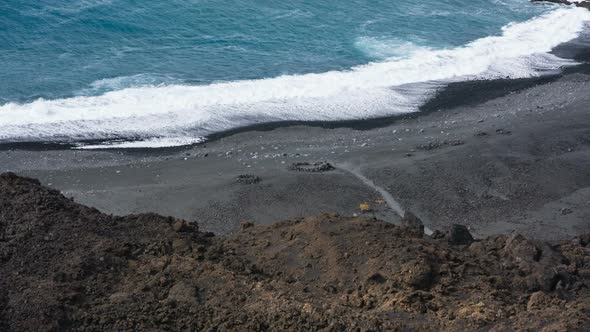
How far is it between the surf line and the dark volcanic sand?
8 cm

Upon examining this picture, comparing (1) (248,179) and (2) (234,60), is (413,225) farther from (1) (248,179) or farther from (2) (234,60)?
(2) (234,60)

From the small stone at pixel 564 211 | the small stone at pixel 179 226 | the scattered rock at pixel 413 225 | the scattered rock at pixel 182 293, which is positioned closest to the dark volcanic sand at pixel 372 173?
the small stone at pixel 564 211

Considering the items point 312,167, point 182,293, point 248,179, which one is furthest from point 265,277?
point 312,167

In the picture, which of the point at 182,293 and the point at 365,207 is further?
the point at 365,207

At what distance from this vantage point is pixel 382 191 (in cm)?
2159

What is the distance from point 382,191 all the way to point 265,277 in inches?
351

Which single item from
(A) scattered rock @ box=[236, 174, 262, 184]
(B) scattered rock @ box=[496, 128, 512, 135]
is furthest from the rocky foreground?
(B) scattered rock @ box=[496, 128, 512, 135]

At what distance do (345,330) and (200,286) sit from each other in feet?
8.27

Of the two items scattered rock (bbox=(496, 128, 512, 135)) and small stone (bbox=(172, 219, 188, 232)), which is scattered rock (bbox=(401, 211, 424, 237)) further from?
scattered rock (bbox=(496, 128, 512, 135))

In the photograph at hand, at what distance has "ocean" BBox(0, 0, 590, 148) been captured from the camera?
27984 millimetres

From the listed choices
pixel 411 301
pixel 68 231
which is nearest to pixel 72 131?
pixel 68 231

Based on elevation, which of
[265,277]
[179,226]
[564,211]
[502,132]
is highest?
[502,132]

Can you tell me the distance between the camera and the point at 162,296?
12.1m

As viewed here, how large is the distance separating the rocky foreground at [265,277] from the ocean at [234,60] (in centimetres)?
1176
